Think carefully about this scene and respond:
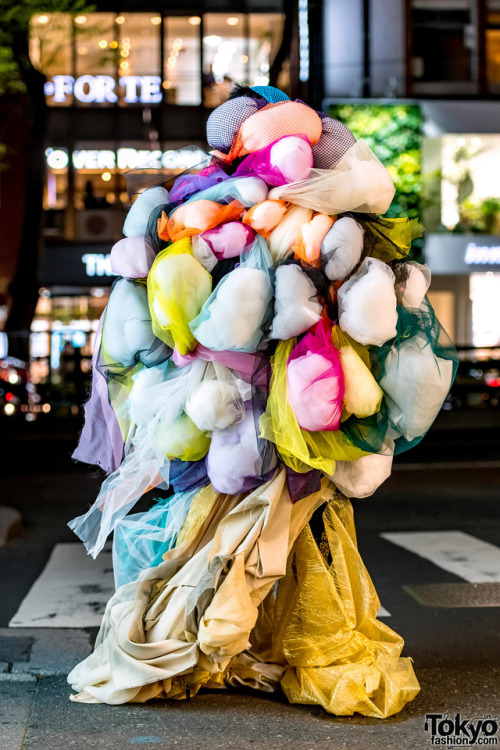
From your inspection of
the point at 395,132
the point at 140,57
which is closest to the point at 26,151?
the point at 395,132

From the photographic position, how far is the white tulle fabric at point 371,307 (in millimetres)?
3475

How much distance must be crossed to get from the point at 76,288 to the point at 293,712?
92.1 ft

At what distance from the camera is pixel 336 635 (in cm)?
375

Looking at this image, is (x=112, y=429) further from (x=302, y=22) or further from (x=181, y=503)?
(x=302, y=22)

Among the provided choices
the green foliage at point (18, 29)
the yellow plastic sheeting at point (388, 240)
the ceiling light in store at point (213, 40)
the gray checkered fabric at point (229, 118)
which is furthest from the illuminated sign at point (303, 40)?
the yellow plastic sheeting at point (388, 240)

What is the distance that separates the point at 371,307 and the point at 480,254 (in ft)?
73.4

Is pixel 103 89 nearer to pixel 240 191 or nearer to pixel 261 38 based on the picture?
pixel 261 38

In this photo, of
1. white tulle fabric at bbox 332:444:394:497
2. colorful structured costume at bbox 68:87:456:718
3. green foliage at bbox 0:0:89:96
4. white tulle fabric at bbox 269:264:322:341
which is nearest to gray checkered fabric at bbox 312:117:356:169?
colorful structured costume at bbox 68:87:456:718

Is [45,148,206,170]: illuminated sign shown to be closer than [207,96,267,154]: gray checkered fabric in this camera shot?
No

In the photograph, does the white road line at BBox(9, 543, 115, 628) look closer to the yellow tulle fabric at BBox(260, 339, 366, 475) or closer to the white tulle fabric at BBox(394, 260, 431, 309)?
the yellow tulle fabric at BBox(260, 339, 366, 475)

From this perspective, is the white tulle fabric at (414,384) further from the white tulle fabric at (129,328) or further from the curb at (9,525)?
the curb at (9,525)

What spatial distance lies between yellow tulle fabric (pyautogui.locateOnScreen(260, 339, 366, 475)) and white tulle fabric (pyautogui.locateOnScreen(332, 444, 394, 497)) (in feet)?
0.55

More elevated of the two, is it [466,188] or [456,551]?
[466,188]

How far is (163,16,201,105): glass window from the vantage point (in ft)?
101
